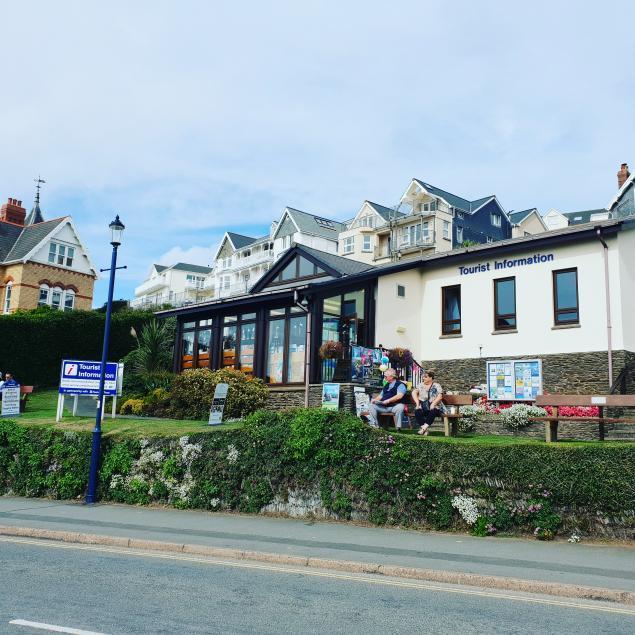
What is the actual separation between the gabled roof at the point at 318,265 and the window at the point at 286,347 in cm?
204

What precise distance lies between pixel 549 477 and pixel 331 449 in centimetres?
368

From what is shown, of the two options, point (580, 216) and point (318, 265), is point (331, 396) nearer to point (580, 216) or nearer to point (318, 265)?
point (318, 265)

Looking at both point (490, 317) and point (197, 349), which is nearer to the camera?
point (490, 317)

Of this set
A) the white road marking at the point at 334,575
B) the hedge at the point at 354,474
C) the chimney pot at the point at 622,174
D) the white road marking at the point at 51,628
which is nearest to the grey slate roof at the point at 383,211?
the chimney pot at the point at 622,174

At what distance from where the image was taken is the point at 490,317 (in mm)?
20953

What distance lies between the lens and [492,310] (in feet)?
68.6

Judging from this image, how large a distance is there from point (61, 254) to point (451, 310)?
Result: 37552 millimetres

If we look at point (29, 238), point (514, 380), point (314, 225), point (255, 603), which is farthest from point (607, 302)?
point (314, 225)

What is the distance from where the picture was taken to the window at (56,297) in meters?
49.9

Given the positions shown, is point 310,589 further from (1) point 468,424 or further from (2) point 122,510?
(1) point 468,424

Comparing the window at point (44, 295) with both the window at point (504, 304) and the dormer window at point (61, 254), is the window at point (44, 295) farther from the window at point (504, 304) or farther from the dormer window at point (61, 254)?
the window at point (504, 304)

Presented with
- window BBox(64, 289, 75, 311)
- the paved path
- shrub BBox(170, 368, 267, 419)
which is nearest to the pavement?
the paved path

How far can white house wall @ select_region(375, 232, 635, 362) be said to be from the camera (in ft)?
60.6

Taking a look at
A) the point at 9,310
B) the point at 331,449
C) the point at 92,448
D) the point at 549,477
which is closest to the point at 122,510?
the point at 92,448
